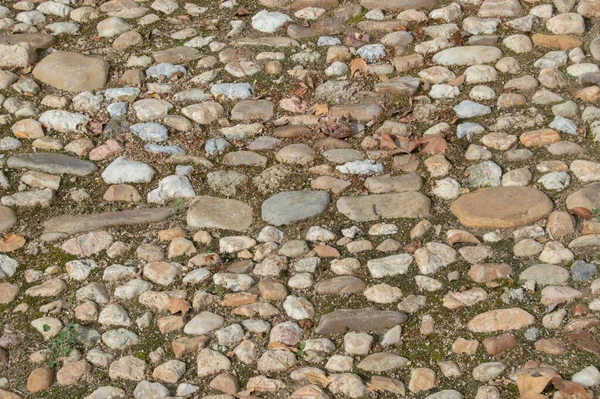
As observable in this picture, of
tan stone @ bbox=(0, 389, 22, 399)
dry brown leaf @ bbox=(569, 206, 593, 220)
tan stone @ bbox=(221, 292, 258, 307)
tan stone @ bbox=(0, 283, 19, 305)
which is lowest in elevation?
tan stone @ bbox=(0, 283, 19, 305)

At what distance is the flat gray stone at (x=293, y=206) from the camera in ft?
14.3

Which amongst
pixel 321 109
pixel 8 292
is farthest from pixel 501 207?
pixel 8 292

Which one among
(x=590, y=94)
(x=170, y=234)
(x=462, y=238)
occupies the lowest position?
(x=170, y=234)

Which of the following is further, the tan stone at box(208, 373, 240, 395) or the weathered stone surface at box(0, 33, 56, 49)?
the weathered stone surface at box(0, 33, 56, 49)

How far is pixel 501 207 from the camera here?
4.27m

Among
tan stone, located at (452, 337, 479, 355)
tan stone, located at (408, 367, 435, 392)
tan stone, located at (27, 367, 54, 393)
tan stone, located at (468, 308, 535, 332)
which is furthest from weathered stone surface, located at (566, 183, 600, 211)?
tan stone, located at (27, 367, 54, 393)

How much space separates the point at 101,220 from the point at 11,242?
47cm

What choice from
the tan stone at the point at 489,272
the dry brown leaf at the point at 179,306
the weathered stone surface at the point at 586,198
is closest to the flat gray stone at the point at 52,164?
the dry brown leaf at the point at 179,306

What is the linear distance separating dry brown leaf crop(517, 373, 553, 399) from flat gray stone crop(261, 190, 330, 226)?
58.2 inches

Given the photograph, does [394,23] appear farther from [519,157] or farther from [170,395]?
[170,395]

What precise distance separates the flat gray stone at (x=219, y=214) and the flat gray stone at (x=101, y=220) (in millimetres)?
147

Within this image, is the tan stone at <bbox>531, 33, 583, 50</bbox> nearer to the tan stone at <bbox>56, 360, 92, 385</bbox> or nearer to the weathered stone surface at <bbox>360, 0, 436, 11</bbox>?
the weathered stone surface at <bbox>360, 0, 436, 11</bbox>

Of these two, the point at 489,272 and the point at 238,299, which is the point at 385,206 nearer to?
the point at 489,272

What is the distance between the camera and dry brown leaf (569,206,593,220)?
4.15 metres
